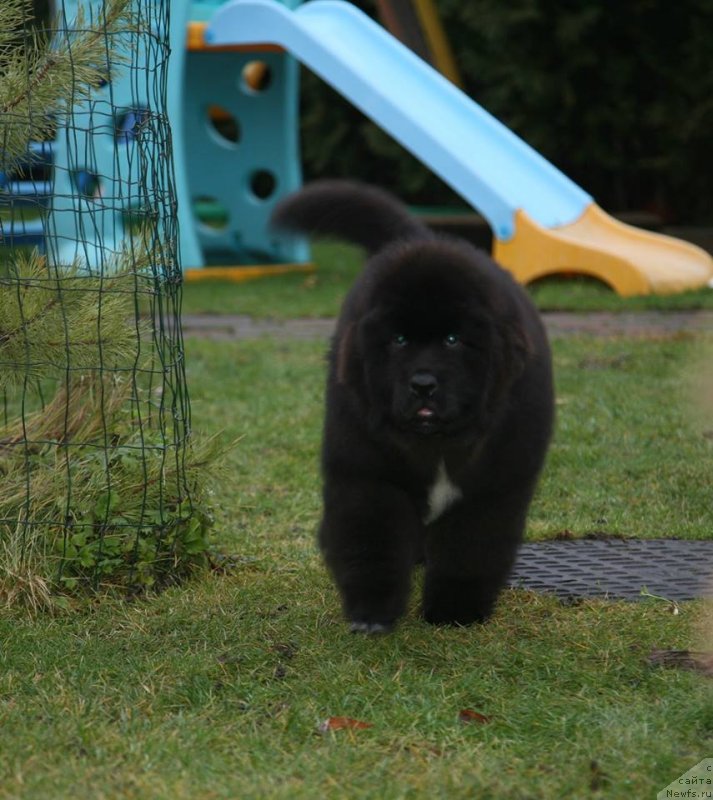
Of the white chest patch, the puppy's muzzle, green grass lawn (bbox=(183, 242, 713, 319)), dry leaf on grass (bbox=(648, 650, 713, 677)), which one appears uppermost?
the puppy's muzzle

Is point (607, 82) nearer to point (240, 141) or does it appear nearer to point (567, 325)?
point (240, 141)

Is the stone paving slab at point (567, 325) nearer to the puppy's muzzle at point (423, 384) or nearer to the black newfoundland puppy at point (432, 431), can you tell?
the black newfoundland puppy at point (432, 431)

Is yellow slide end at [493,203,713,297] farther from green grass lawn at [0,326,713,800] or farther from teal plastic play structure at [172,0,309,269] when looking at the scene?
green grass lawn at [0,326,713,800]

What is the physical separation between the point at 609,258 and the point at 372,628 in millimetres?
7667

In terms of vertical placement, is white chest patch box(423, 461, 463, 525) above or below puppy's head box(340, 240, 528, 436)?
below

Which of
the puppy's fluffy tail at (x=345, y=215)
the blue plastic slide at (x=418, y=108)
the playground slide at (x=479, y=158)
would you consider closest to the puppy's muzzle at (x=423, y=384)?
the puppy's fluffy tail at (x=345, y=215)

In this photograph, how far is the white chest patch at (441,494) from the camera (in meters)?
3.54

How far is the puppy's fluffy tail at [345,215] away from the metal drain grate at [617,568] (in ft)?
3.91

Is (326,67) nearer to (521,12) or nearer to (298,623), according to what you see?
(521,12)

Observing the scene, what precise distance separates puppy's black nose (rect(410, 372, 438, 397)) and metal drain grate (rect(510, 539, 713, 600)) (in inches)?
40.0

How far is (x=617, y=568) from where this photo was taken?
14.0 ft

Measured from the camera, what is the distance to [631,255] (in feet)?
35.4

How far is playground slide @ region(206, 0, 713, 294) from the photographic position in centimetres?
1078

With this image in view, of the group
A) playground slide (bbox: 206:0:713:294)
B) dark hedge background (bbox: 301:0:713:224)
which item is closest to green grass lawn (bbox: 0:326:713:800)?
playground slide (bbox: 206:0:713:294)
